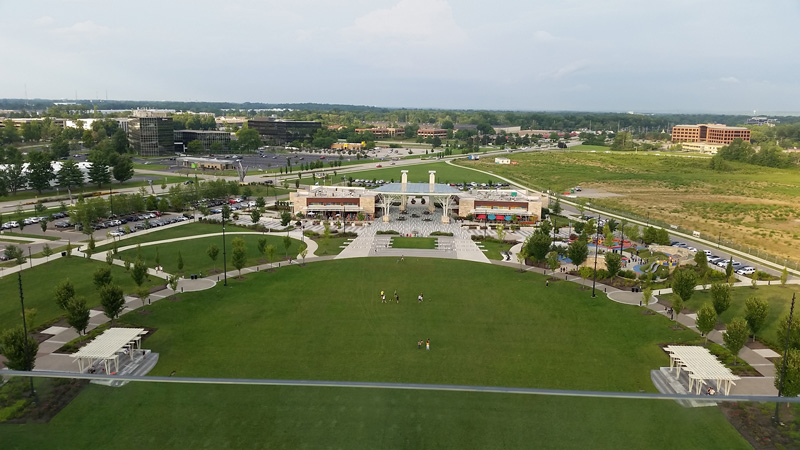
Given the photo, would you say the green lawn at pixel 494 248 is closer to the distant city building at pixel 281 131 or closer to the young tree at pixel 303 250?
the young tree at pixel 303 250

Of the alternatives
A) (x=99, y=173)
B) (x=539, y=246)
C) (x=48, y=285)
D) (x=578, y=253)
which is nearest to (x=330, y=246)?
(x=539, y=246)

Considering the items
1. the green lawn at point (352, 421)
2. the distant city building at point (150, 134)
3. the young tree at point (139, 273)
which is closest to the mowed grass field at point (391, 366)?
the green lawn at point (352, 421)

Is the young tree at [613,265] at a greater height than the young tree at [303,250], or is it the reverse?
the young tree at [613,265]

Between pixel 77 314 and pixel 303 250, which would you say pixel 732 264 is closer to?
pixel 303 250

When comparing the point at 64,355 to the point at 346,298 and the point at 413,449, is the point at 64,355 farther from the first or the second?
the point at 413,449

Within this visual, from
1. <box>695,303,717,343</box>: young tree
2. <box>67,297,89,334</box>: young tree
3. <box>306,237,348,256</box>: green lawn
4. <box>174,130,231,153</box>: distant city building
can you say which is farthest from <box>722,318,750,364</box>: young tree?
<box>174,130,231,153</box>: distant city building

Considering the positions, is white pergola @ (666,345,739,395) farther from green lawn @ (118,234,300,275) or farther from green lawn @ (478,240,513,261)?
green lawn @ (118,234,300,275)

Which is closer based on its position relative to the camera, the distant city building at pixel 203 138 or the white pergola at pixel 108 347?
the white pergola at pixel 108 347
